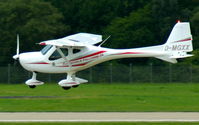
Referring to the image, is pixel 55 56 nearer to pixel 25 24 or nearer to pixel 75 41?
pixel 75 41

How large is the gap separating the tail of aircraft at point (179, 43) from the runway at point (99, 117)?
1054 cm

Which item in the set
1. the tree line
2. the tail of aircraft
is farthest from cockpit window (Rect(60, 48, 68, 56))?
the tree line

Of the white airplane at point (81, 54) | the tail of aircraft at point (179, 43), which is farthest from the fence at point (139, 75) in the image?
the tail of aircraft at point (179, 43)

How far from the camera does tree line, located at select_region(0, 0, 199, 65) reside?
172ft

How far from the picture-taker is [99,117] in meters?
20.0

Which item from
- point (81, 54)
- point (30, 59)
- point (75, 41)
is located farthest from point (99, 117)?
point (75, 41)

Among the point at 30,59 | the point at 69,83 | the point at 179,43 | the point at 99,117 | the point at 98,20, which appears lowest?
Result: the point at 99,117

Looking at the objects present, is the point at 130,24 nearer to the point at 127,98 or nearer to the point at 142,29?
the point at 142,29

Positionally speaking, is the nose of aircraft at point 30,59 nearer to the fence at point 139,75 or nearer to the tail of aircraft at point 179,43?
the tail of aircraft at point 179,43

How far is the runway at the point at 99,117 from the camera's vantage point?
19219 mm

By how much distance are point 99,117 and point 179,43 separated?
12.5 metres

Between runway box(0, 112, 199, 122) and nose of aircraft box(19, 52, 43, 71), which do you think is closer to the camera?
runway box(0, 112, 199, 122)

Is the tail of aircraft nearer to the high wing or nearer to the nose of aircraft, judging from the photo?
the high wing

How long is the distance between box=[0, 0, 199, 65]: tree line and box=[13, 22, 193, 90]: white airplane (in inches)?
729
